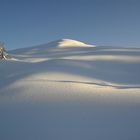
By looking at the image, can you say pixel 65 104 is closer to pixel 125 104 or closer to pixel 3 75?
pixel 125 104

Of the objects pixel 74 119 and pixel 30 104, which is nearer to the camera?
pixel 74 119

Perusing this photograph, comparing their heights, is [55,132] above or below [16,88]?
below

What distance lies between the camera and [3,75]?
16453 mm

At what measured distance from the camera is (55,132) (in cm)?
853

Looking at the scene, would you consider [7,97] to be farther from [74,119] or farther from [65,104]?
[74,119]

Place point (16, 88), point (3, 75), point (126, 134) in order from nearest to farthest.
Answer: point (126, 134) < point (16, 88) < point (3, 75)

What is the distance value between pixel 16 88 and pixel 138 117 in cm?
502

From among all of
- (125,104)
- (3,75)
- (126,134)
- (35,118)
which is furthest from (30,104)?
(3,75)

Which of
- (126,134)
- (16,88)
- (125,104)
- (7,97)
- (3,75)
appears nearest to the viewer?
(126,134)

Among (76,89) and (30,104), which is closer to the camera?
(30,104)

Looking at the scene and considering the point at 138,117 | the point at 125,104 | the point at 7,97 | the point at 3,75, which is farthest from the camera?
the point at 3,75

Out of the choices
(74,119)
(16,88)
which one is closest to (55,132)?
(74,119)

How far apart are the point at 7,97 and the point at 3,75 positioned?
5.19 m

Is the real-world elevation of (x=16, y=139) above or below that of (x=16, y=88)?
below
